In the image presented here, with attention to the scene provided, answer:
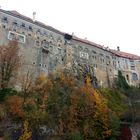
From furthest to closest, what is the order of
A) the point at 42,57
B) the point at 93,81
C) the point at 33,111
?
the point at 93,81, the point at 42,57, the point at 33,111

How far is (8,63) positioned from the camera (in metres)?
43.8

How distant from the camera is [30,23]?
2122 inches

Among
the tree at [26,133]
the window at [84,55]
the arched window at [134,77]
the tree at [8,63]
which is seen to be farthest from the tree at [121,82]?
the tree at [26,133]

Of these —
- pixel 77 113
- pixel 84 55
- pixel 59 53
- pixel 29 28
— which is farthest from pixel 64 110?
pixel 84 55

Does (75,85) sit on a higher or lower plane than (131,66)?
lower

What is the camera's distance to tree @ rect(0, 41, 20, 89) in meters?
42.7

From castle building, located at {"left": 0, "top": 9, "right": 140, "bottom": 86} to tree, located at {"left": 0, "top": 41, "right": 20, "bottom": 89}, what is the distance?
10.3 ft

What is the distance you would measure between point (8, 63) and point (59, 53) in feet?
47.3

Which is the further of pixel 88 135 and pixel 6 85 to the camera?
pixel 6 85

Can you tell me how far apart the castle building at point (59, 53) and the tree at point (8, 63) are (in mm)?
3154

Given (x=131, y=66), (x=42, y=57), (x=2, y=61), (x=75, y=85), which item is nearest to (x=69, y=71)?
(x=42, y=57)

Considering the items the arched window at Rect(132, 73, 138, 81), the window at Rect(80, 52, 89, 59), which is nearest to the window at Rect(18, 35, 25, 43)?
the window at Rect(80, 52, 89, 59)

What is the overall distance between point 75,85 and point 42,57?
433 inches

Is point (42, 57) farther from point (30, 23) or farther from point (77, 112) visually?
point (77, 112)
